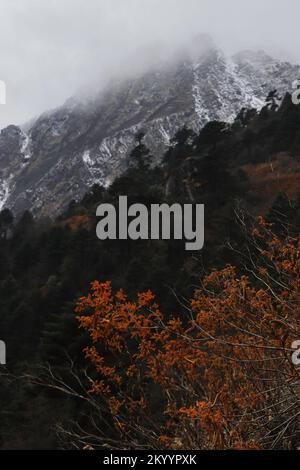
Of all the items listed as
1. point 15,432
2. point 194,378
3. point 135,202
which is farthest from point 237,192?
point 194,378

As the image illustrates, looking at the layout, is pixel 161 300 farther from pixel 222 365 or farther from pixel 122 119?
pixel 122 119

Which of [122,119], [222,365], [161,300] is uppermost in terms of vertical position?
[122,119]

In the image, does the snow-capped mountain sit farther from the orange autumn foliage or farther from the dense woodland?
the orange autumn foliage

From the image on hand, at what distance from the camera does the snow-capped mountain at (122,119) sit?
12031 centimetres

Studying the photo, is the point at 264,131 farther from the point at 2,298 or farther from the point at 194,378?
the point at 194,378

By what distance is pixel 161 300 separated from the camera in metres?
22.5

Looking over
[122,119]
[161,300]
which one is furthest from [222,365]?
[122,119]

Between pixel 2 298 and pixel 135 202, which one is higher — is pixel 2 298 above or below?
below

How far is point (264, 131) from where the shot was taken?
3838 cm

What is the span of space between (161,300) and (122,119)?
119 m

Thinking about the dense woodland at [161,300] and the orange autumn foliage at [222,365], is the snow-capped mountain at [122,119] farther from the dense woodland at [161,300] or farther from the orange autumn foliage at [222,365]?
the orange autumn foliage at [222,365]

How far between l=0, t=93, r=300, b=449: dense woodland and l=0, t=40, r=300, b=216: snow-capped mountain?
73115mm

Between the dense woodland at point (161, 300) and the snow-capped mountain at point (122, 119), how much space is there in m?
73.1

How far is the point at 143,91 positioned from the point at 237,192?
12401 centimetres
